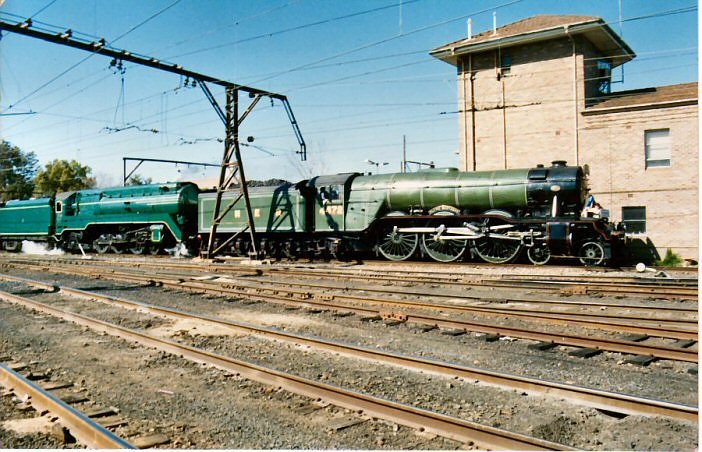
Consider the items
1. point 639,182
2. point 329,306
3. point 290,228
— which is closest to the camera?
point 329,306

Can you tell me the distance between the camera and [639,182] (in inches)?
827

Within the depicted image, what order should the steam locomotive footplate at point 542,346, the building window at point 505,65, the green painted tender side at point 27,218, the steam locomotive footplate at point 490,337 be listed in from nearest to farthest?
the steam locomotive footplate at point 542,346 → the steam locomotive footplate at point 490,337 → the building window at point 505,65 → the green painted tender side at point 27,218

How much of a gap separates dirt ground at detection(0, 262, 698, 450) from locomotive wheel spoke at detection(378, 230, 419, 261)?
1052 centimetres

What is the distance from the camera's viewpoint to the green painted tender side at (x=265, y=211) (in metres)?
23.0

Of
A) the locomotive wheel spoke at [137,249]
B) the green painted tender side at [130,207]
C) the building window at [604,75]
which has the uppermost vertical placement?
the building window at [604,75]

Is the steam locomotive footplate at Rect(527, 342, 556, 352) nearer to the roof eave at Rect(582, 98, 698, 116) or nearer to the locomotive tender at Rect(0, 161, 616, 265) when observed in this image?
the locomotive tender at Rect(0, 161, 616, 265)

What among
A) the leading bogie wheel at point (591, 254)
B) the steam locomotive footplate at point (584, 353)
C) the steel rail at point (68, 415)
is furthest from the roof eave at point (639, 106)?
the steel rail at point (68, 415)

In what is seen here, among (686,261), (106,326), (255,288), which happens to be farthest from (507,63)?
(106,326)

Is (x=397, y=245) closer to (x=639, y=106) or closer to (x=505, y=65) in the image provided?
(x=639, y=106)

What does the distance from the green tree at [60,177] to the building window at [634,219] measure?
2025 inches

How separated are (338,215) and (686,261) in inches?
472

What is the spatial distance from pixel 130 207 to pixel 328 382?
996 inches

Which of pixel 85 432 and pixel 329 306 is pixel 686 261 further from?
pixel 85 432

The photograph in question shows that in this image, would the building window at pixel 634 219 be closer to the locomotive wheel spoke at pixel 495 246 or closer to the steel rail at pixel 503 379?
the locomotive wheel spoke at pixel 495 246
